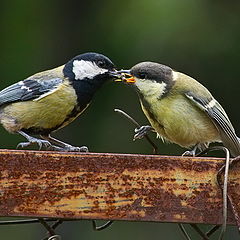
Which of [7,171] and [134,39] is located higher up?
[7,171]

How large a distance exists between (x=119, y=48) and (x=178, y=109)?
2.08m

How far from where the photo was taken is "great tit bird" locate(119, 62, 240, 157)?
104 inches

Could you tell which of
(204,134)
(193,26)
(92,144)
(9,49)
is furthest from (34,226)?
(204,134)

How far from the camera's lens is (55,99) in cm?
281

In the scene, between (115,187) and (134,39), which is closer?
(115,187)

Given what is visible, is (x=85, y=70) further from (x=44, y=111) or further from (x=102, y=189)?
(x=102, y=189)

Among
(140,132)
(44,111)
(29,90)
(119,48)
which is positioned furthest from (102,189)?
(119,48)

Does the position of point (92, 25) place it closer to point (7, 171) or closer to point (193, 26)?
point (193, 26)

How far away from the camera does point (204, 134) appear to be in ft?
8.91

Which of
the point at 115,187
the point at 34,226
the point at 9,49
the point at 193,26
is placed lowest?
the point at 34,226

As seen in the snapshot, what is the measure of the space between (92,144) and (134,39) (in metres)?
0.87

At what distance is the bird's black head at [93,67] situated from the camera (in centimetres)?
281

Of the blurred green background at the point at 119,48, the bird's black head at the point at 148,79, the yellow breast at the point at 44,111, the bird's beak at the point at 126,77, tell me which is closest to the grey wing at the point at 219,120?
the bird's black head at the point at 148,79

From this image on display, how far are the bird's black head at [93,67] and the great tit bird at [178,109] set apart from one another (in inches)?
3.6
